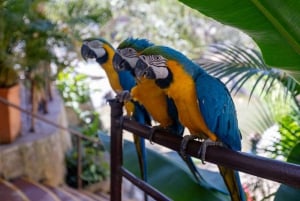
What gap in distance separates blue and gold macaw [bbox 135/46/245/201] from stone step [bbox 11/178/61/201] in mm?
2201

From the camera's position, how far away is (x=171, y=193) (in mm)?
921

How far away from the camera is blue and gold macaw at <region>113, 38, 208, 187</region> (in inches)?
34.4

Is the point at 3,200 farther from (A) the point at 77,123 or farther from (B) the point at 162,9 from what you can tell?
(B) the point at 162,9

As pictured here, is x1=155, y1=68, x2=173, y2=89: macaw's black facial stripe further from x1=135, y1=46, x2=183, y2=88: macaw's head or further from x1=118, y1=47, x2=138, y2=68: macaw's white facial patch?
x1=118, y1=47, x2=138, y2=68: macaw's white facial patch

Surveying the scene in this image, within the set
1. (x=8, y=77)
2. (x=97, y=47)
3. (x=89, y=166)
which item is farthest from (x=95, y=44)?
(x=89, y=166)

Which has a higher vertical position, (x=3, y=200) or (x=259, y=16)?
(x=259, y=16)

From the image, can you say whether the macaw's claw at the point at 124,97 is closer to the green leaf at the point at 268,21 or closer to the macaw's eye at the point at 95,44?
the macaw's eye at the point at 95,44

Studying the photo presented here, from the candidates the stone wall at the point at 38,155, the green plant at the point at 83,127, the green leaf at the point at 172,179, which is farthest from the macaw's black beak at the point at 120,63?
the green plant at the point at 83,127

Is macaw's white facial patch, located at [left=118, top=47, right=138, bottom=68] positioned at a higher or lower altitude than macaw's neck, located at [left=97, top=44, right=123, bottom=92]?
higher

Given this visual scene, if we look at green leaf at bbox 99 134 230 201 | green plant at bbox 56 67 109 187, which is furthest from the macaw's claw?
green plant at bbox 56 67 109 187

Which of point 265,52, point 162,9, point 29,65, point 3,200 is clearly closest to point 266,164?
point 265,52

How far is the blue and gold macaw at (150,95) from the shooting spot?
0.87m

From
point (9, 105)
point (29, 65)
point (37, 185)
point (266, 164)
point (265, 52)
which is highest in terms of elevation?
point (265, 52)

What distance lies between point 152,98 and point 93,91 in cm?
411
